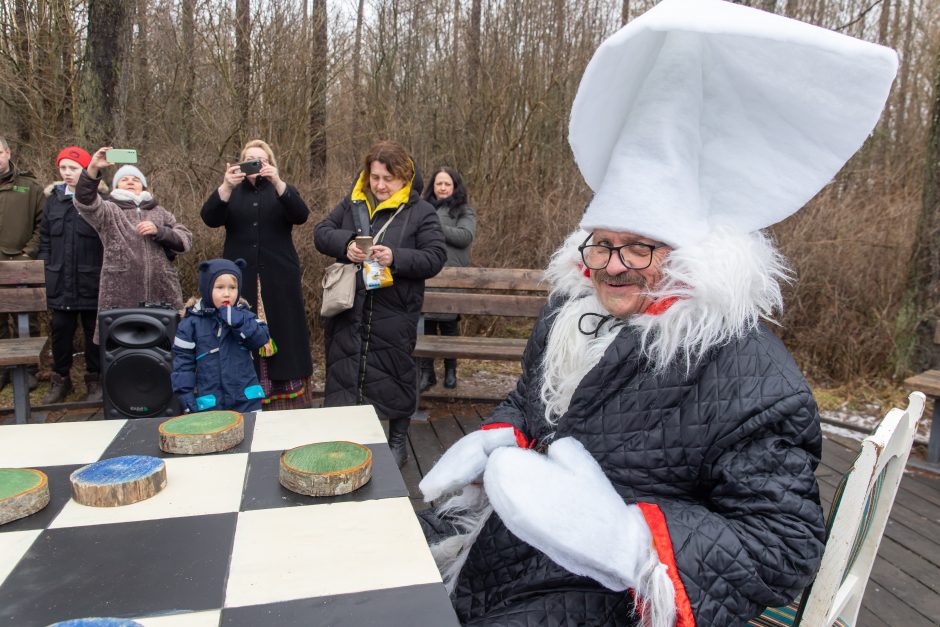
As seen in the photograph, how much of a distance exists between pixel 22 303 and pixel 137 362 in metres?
1.94

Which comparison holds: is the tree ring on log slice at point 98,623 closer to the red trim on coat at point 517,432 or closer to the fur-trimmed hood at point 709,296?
the red trim on coat at point 517,432

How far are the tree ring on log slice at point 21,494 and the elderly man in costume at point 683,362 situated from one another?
0.84 m

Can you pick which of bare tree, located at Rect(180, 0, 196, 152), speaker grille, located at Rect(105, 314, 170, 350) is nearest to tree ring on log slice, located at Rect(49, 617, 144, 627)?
speaker grille, located at Rect(105, 314, 170, 350)

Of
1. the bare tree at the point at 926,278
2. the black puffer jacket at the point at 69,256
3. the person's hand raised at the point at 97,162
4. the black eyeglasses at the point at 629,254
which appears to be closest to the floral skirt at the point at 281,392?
the person's hand raised at the point at 97,162

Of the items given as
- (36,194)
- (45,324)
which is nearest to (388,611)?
(36,194)

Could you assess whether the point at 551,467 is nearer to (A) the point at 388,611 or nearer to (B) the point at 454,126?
(A) the point at 388,611

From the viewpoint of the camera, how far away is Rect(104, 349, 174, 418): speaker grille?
119 inches

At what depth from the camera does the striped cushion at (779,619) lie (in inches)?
60.9

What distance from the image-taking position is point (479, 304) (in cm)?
474

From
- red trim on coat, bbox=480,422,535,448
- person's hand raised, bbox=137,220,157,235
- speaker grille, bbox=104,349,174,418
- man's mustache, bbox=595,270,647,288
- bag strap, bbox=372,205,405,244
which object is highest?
man's mustache, bbox=595,270,647,288

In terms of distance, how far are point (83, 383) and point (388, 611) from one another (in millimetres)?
4814

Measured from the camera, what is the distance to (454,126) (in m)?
8.77

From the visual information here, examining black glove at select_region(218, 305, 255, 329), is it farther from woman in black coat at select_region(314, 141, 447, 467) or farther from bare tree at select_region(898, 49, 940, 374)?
bare tree at select_region(898, 49, 940, 374)

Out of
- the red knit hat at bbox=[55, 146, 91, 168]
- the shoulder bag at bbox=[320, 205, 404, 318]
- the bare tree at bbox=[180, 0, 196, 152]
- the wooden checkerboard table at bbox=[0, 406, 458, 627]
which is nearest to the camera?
the wooden checkerboard table at bbox=[0, 406, 458, 627]
